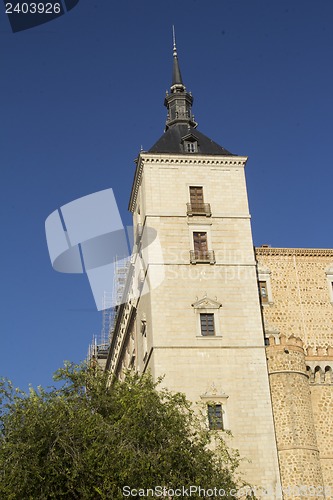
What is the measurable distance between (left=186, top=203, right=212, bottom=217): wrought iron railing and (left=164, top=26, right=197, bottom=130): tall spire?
8763 millimetres

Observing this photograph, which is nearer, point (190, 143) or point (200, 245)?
point (200, 245)

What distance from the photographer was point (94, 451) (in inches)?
1044

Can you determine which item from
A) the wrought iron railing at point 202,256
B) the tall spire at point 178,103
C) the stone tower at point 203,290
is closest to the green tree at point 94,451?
the stone tower at point 203,290

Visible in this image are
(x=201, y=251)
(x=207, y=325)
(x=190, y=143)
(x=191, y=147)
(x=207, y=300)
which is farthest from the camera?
(x=190, y=143)

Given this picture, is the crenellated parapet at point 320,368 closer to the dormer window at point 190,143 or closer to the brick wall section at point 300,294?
the brick wall section at point 300,294

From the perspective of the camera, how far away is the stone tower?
37.2m

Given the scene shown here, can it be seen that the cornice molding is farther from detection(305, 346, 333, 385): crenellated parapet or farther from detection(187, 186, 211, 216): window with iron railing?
detection(305, 346, 333, 385): crenellated parapet

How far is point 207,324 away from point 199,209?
6796 mm

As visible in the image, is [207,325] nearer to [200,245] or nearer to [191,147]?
[200,245]

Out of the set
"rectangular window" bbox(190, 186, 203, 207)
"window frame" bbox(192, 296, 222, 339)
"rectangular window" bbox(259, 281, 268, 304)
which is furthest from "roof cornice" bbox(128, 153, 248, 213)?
"window frame" bbox(192, 296, 222, 339)

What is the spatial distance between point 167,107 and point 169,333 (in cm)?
1931

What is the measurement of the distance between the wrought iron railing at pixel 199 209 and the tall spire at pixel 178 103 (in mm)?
8763

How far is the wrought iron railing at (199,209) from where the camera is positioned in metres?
41.9

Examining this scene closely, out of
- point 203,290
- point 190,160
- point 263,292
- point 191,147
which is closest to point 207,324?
point 203,290
